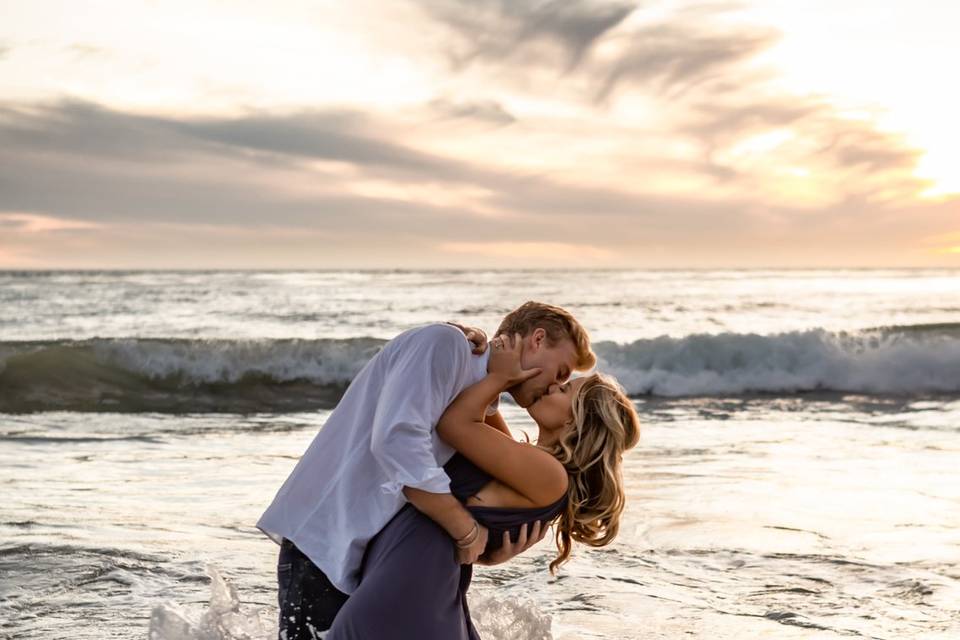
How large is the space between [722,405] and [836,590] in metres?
10.2

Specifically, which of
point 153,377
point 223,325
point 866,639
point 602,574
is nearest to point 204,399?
point 153,377

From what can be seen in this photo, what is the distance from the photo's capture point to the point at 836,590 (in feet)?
18.9

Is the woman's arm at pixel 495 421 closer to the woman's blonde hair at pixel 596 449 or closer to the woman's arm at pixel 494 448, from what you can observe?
the woman's blonde hair at pixel 596 449

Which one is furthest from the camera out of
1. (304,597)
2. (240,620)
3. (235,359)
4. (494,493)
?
(235,359)

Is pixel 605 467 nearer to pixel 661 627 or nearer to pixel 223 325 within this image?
pixel 661 627

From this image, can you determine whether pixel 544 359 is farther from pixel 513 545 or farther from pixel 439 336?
pixel 513 545

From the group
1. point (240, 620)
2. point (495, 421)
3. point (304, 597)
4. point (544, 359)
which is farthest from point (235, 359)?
point (544, 359)

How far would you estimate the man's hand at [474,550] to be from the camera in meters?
3.11

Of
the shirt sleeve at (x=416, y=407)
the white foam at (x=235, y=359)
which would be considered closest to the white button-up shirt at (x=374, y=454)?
the shirt sleeve at (x=416, y=407)

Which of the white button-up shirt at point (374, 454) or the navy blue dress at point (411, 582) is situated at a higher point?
the white button-up shirt at point (374, 454)

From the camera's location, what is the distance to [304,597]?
10.8 ft

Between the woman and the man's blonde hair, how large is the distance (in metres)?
0.05

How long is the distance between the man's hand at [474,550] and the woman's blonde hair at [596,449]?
33 cm

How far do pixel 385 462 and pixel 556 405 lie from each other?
0.69 m
